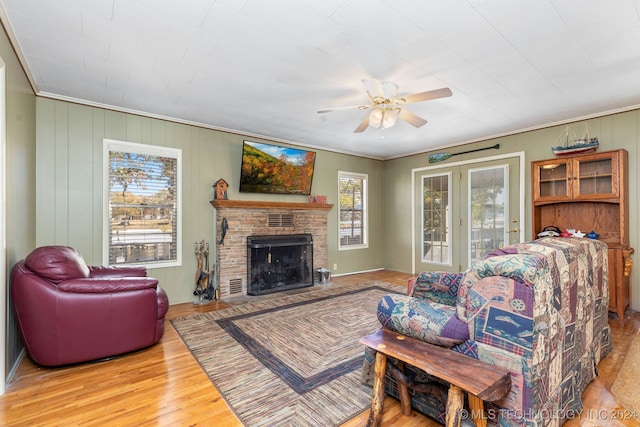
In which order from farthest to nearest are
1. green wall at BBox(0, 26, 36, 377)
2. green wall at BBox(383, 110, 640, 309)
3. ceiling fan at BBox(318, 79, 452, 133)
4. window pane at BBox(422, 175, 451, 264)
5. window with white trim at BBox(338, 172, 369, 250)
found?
window with white trim at BBox(338, 172, 369, 250)
window pane at BBox(422, 175, 451, 264)
green wall at BBox(383, 110, 640, 309)
ceiling fan at BBox(318, 79, 452, 133)
green wall at BBox(0, 26, 36, 377)

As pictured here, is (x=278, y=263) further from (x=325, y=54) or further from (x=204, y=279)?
(x=325, y=54)

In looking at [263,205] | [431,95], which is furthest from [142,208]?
[431,95]

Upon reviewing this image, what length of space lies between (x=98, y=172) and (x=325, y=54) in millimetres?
3233

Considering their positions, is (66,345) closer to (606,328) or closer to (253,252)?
(253,252)

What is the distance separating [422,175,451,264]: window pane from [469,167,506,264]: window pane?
48 cm

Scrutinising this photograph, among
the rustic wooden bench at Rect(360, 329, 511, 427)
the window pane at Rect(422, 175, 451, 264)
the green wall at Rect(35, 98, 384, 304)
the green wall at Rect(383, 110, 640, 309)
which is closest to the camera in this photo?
the rustic wooden bench at Rect(360, 329, 511, 427)

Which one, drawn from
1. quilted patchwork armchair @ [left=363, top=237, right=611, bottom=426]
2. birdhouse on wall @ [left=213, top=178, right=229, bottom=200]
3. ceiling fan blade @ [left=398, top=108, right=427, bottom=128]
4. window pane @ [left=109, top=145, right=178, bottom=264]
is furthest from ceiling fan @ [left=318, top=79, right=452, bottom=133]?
window pane @ [left=109, top=145, right=178, bottom=264]

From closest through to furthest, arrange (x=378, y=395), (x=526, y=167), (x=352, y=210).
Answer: (x=378, y=395)
(x=526, y=167)
(x=352, y=210)

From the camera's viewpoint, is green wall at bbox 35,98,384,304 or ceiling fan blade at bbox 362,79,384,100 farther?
green wall at bbox 35,98,384,304

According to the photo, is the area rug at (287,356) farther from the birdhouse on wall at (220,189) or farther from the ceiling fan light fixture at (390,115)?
the ceiling fan light fixture at (390,115)

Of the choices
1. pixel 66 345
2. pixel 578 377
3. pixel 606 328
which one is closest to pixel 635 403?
pixel 578 377

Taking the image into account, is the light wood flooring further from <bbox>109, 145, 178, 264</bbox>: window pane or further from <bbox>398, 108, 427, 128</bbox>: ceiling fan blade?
<bbox>398, 108, 427, 128</bbox>: ceiling fan blade

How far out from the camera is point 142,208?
4.21m

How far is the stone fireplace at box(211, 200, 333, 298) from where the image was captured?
15.6ft
